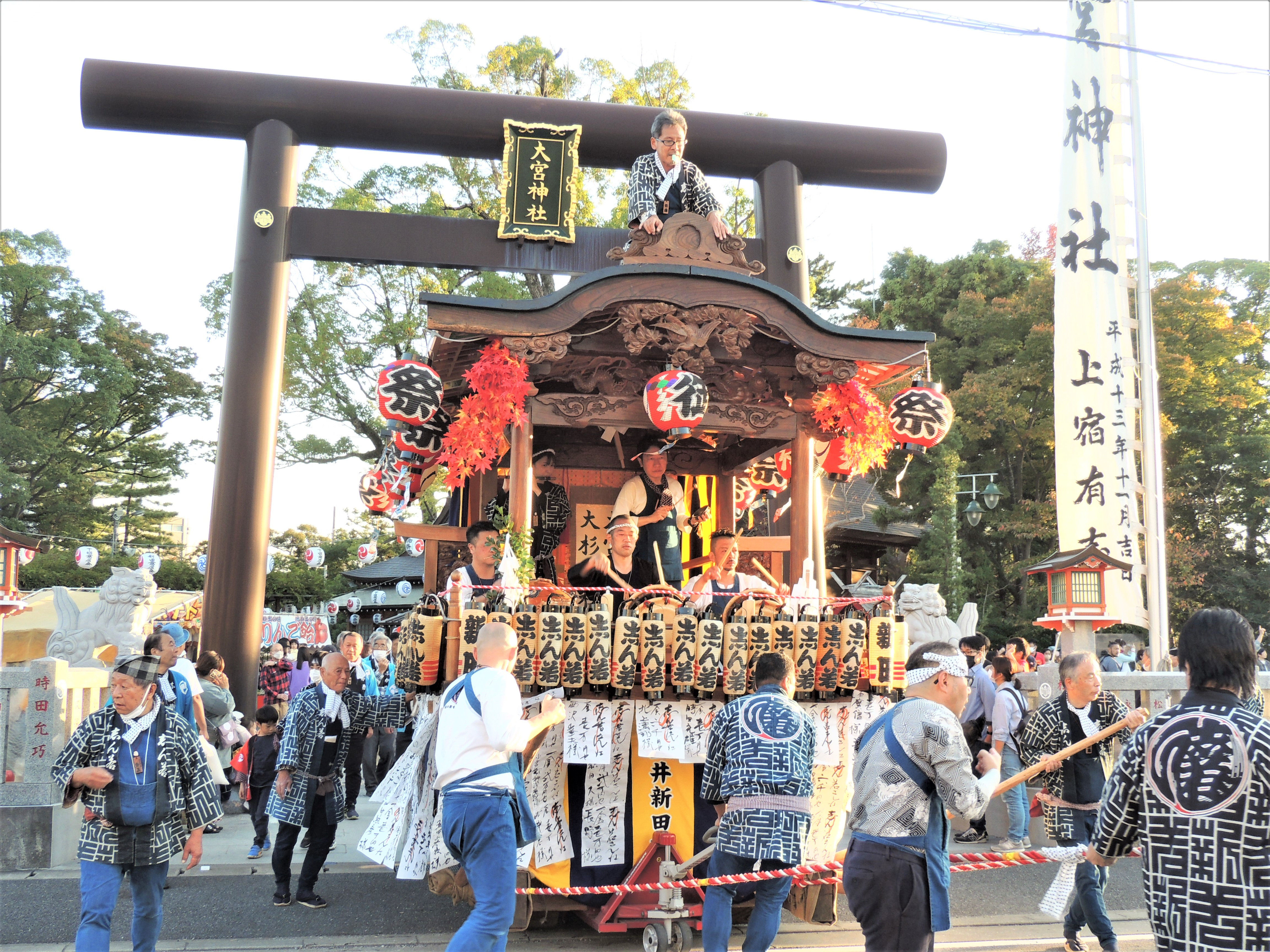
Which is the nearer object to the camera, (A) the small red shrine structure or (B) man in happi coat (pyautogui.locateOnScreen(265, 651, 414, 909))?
(B) man in happi coat (pyautogui.locateOnScreen(265, 651, 414, 909))

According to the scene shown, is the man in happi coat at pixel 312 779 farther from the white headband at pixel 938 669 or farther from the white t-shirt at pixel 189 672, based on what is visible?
the white headband at pixel 938 669

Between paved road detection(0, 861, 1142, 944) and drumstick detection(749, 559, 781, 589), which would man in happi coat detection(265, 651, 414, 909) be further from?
drumstick detection(749, 559, 781, 589)

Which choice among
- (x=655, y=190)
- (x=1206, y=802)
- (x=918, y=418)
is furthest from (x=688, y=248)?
(x=1206, y=802)

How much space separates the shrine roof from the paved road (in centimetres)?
522

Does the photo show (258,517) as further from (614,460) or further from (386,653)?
(614,460)

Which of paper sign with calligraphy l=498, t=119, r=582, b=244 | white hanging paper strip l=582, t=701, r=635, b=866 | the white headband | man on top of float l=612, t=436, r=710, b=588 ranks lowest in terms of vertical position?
white hanging paper strip l=582, t=701, r=635, b=866

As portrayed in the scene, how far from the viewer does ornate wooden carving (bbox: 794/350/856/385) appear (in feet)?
25.1

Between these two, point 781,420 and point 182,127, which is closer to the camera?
point 781,420

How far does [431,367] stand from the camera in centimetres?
803

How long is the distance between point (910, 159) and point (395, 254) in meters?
7.16

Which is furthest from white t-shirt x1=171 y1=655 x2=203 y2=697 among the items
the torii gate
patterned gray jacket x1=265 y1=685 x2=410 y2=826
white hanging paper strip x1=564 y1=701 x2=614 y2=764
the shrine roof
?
the shrine roof

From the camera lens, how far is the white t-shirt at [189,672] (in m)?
7.59

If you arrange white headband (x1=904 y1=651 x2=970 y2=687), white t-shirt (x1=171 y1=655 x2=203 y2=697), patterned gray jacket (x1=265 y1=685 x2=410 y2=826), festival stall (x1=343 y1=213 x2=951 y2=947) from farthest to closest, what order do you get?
white t-shirt (x1=171 y1=655 x2=203 y2=697) → patterned gray jacket (x1=265 y1=685 x2=410 y2=826) → festival stall (x1=343 y1=213 x2=951 y2=947) → white headband (x1=904 y1=651 x2=970 y2=687)

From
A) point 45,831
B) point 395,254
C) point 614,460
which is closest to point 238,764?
point 45,831
